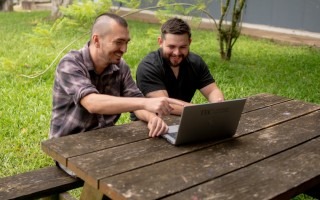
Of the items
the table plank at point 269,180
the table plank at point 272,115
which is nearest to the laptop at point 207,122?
the table plank at point 272,115

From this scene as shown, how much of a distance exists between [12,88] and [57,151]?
150 inches

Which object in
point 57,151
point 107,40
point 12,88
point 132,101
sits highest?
point 107,40

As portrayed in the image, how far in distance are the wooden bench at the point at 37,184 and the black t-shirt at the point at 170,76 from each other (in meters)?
1.11

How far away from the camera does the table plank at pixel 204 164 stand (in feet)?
5.99

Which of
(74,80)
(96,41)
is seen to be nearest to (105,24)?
(96,41)

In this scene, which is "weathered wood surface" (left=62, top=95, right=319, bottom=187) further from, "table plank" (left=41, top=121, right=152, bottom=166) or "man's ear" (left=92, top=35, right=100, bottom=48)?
"man's ear" (left=92, top=35, right=100, bottom=48)

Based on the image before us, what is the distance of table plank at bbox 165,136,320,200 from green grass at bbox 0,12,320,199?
2.20 meters

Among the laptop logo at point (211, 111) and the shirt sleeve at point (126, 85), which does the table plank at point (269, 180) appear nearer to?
the laptop logo at point (211, 111)

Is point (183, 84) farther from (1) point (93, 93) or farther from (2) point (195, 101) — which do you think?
(2) point (195, 101)

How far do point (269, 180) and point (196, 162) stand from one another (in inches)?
13.6

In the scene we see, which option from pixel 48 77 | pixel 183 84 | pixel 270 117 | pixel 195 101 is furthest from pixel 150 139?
pixel 48 77

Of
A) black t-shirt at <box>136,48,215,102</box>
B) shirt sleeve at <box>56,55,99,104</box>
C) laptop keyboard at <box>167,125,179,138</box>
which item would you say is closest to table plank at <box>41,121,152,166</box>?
laptop keyboard at <box>167,125,179,138</box>

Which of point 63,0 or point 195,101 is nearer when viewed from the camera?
point 195,101

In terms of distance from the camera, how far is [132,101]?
2.49 meters
